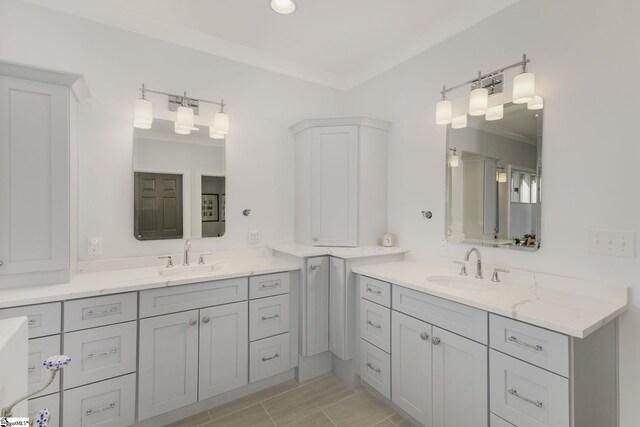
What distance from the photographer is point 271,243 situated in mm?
2670

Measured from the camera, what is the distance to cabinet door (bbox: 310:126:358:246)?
2484 mm

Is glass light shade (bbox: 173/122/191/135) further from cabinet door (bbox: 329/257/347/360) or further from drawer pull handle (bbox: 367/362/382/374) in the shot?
drawer pull handle (bbox: 367/362/382/374)

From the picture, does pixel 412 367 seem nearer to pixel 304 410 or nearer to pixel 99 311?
pixel 304 410

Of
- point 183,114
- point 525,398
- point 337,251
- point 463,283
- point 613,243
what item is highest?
point 183,114

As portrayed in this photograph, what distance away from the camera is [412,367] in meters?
1.76

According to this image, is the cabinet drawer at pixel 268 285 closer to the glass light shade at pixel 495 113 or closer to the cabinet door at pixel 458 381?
the cabinet door at pixel 458 381

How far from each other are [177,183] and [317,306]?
1.39 metres

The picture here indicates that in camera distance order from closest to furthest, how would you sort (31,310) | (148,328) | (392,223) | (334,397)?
(31,310) → (148,328) → (334,397) → (392,223)

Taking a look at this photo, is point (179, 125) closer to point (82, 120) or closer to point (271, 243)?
point (82, 120)

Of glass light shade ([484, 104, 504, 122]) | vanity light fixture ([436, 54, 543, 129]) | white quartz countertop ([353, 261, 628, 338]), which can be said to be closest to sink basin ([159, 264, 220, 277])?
white quartz countertop ([353, 261, 628, 338])

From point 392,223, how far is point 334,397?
1385 mm

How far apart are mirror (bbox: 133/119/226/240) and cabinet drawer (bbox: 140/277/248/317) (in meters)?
0.58

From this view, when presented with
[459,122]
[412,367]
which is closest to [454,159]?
[459,122]

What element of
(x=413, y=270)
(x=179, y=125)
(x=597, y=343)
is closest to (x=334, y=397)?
(x=413, y=270)
